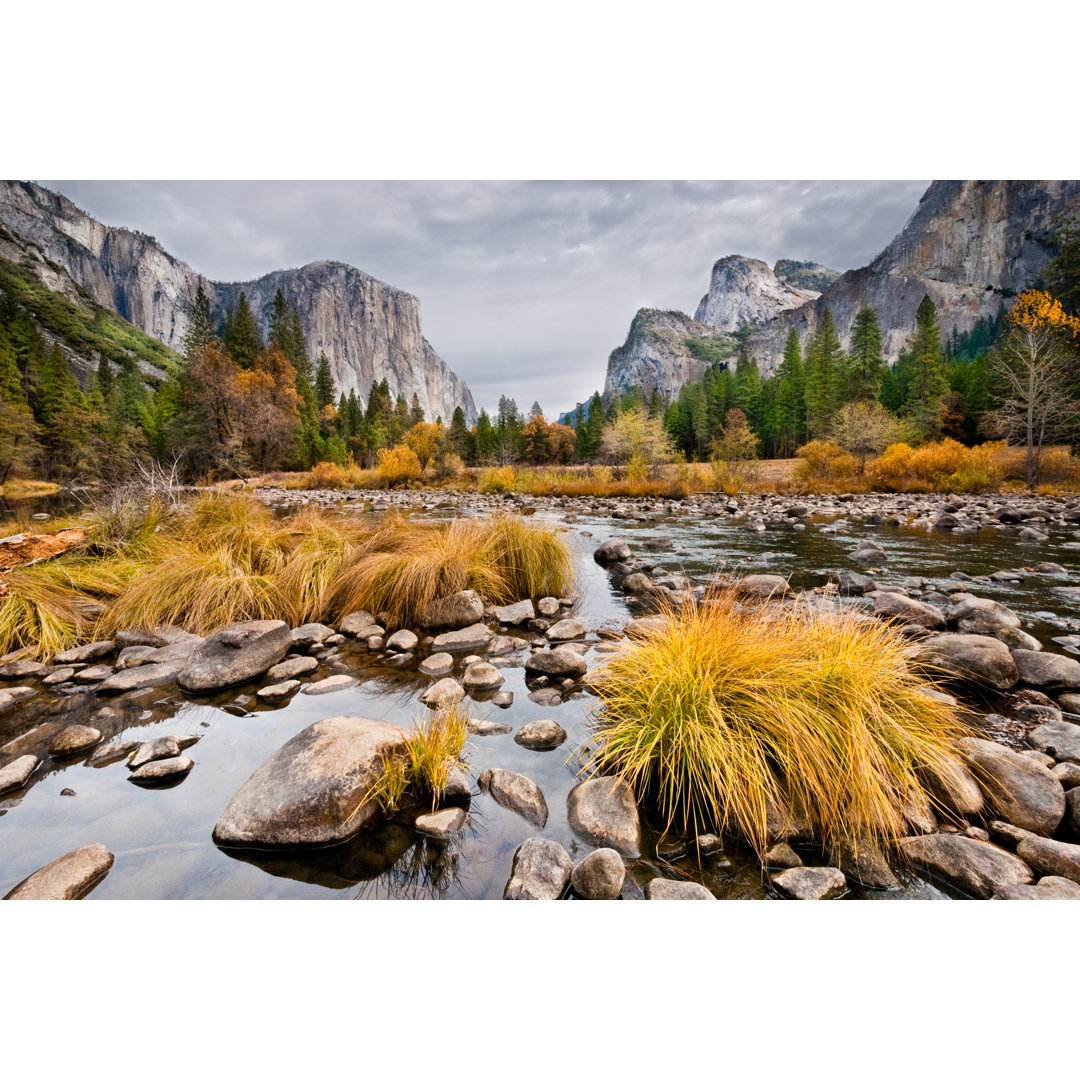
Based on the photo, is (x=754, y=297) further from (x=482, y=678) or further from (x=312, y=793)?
(x=312, y=793)

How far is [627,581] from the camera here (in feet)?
19.9

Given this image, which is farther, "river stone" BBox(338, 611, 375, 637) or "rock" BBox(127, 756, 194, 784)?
"river stone" BBox(338, 611, 375, 637)

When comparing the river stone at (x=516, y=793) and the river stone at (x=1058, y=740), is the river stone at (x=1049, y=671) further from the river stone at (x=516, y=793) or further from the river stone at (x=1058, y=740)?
the river stone at (x=516, y=793)

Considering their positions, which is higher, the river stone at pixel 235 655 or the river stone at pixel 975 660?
the river stone at pixel 235 655

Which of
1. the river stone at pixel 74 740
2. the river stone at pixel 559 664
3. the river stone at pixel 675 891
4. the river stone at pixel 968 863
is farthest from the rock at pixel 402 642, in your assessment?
the river stone at pixel 968 863

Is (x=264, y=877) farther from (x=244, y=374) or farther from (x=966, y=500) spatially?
(x=244, y=374)

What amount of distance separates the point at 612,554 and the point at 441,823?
20.1 feet

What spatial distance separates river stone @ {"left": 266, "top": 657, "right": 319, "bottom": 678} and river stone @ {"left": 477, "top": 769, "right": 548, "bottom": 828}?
1960 millimetres

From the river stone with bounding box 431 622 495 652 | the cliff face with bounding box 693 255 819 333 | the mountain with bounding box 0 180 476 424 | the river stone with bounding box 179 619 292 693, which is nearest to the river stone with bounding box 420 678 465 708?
the river stone with bounding box 431 622 495 652

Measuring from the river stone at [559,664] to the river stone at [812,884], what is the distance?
1.92 metres

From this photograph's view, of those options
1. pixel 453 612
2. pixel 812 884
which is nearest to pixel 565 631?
pixel 453 612

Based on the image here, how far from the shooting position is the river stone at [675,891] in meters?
1.66

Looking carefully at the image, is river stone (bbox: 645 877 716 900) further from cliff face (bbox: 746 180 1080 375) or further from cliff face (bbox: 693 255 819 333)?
cliff face (bbox: 693 255 819 333)

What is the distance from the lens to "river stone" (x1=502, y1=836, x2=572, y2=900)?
5.49ft
